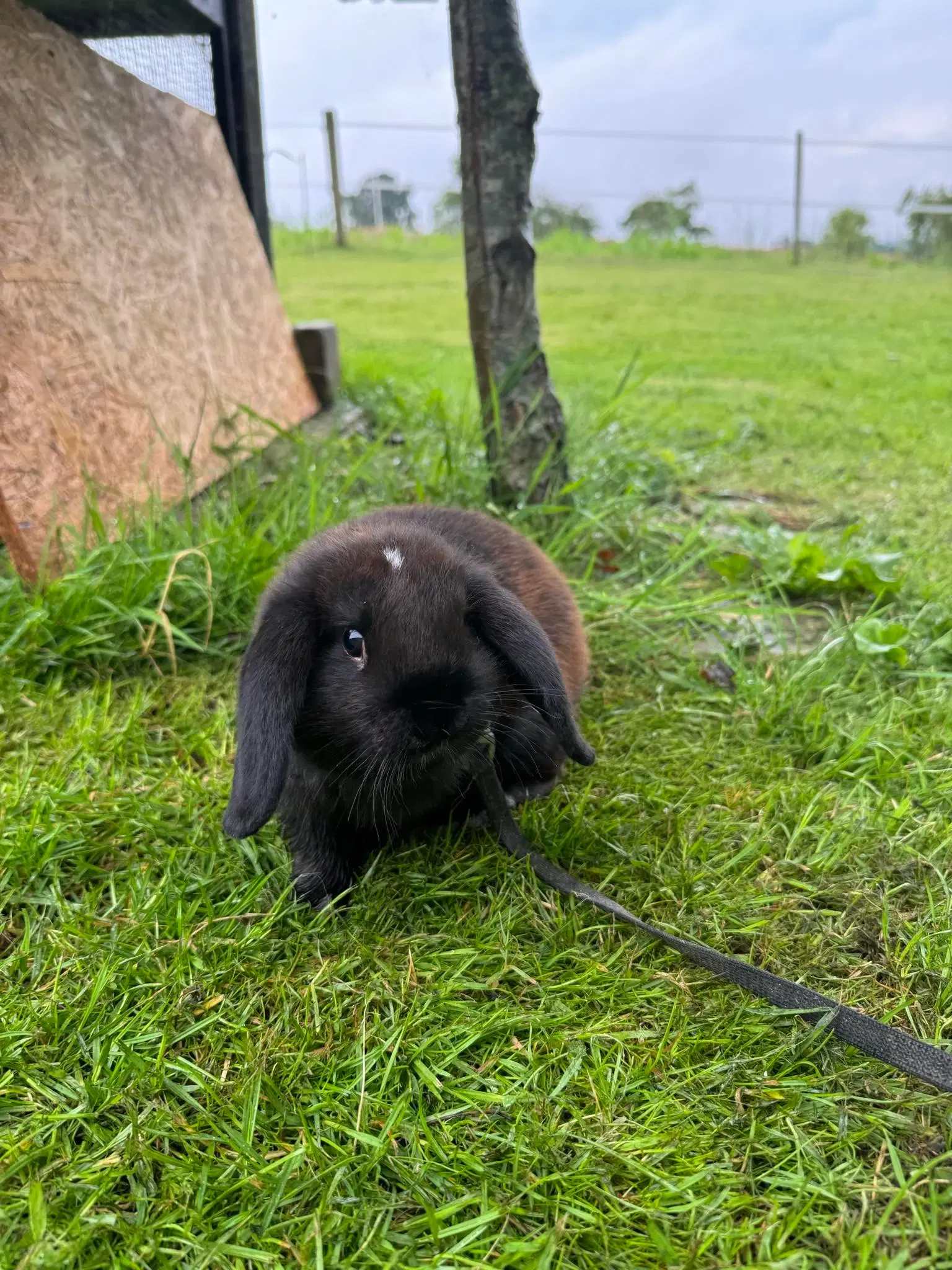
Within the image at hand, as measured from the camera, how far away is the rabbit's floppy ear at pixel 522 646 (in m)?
1.69

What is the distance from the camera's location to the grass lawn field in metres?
1.14

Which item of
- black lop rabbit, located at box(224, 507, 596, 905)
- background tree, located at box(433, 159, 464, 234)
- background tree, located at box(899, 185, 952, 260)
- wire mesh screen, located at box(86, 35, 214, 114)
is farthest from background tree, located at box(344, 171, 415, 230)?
black lop rabbit, located at box(224, 507, 596, 905)

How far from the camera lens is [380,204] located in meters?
7.18

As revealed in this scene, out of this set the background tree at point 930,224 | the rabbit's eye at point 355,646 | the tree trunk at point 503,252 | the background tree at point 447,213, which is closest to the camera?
the rabbit's eye at point 355,646

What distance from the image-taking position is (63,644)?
2486 millimetres

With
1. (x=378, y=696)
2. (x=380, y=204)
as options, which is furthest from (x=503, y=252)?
(x=380, y=204)

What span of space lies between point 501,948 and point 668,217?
872 centimetres

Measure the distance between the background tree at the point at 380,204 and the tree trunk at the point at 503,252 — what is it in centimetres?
407

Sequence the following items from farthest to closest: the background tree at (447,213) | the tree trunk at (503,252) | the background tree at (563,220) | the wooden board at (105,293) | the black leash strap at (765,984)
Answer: the background tree at (563,220) < the background tree at (447,213) < the tree trunk at (503,252) < the wooden board at (105,293) < the black leash strap at (765,984)

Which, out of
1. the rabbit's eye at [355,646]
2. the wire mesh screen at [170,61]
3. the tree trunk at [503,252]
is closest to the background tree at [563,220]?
the wire mesh screen at [170,61]

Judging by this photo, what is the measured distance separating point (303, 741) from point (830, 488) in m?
3.65

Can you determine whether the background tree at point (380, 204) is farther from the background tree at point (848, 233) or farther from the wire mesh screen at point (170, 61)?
the background tree at point (848, 233)

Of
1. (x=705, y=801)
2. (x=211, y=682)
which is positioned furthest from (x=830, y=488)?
(x=211, y=682)

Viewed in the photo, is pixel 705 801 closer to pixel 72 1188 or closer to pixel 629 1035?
pixel 629 1035
